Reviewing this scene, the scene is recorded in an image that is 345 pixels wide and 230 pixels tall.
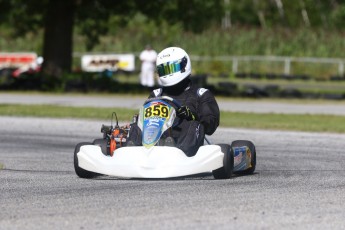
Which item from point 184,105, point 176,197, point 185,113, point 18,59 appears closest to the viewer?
point 176,197

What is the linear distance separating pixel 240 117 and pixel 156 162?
35.1 feet

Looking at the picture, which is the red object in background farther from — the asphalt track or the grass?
the asphalt track

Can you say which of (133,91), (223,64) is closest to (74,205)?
(133,91)

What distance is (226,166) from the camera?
30.6 feet

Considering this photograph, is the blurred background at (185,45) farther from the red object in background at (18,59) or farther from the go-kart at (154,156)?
the go-kart at (154,156)

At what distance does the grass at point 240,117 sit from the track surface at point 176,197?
4.84 m

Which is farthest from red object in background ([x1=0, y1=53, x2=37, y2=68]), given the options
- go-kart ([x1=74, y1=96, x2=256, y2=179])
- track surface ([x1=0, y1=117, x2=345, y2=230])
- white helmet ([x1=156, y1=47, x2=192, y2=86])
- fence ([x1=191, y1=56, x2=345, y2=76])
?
go-kart ([x1=74, y1=96, x2=256, y2=179])

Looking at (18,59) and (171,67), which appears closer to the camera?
(171,67)

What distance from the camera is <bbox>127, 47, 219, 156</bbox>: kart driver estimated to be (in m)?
9.61

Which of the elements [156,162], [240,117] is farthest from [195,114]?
[240,117]

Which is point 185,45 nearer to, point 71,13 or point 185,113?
point 71,13

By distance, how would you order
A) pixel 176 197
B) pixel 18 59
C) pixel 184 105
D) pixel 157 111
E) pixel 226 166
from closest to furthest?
1. pixel 176 197
2. pixel 226 166
3. pixel 157 111
4. pixel 184 105
5. pixel 18 59

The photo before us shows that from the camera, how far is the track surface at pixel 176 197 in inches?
264

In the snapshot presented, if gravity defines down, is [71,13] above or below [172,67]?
above
